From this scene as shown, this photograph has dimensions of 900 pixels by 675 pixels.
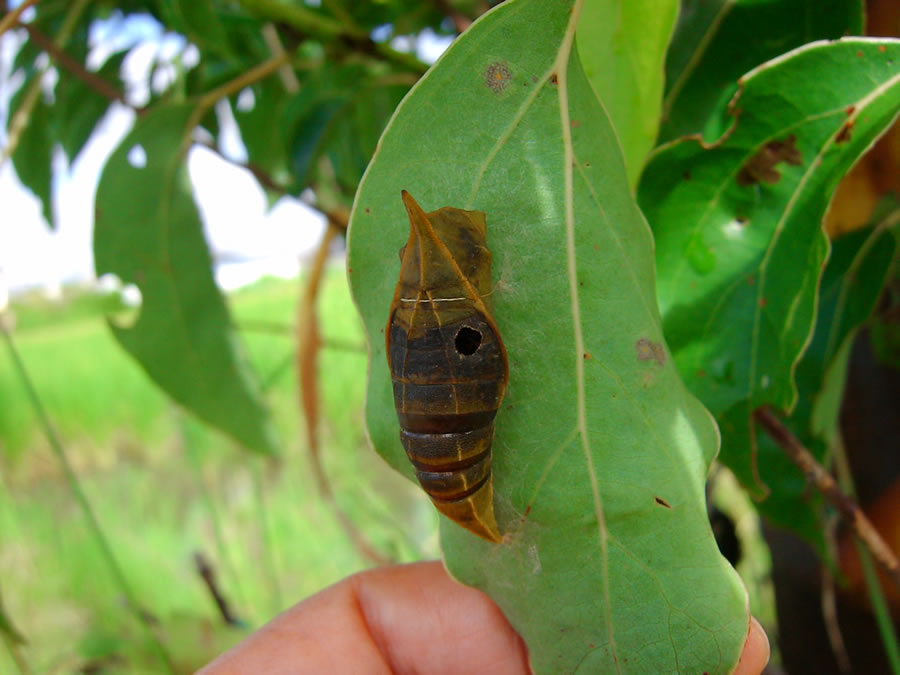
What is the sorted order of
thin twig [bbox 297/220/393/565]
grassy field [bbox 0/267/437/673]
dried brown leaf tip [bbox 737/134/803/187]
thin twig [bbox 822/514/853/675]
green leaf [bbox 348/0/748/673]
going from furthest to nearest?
grassy field [bbox 0/267/437/673], thin twig [bbox 297/220/393/565], thin twig [bbox 822/514/853/675], dried brown leaf tip [bbox 737/134/803/187], green leaf [bbox 348/0/748/673]

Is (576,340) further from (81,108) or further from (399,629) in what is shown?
(81,108)

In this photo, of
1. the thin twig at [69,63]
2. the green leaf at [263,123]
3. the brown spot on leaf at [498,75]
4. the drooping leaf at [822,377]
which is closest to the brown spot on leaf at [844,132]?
the drooping leaf at [822,377]

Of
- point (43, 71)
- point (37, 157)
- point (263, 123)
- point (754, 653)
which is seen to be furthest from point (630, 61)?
point (37, 157)

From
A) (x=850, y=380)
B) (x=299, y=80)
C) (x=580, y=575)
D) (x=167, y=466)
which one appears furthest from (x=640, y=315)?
(x=167, y=466)

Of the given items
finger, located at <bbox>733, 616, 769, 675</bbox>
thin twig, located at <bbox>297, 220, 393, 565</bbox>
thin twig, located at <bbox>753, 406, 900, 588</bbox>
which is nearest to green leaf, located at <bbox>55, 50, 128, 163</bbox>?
thin twig, located at <bbox>297, 220, 393, 565</bbox>

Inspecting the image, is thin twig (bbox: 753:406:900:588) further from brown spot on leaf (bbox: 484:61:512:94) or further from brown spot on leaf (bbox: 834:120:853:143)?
brown spot on leaf (bbox: 484:61:512:94)
